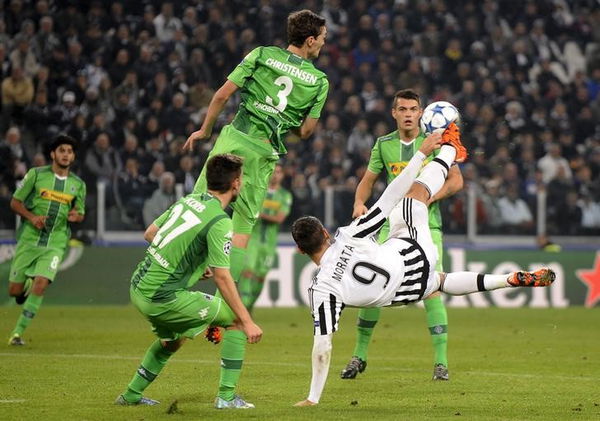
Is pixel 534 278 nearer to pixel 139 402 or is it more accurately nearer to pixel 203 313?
→ pixel 203 313

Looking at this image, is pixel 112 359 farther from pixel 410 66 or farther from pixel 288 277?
pixel 410 66

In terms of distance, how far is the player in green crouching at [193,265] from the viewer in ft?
24.3

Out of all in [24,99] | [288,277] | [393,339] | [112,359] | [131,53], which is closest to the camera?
[112,359]

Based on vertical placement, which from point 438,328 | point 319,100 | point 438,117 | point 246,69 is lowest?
point 438,328

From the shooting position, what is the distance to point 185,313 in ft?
24.8

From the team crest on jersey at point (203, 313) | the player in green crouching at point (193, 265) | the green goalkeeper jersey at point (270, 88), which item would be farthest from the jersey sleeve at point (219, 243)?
the green goalkeeper jersey at point (270, 88)

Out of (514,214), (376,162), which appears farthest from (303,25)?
(514,214)

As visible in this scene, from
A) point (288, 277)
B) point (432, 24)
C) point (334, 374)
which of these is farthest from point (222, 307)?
point (432, 24)

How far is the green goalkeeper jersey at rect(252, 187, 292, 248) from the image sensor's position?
57.6 ft

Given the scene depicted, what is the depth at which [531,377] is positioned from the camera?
33.9ft

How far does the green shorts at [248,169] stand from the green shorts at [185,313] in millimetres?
1252

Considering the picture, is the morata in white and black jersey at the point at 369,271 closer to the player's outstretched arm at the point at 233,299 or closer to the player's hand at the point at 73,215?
the player's outstretched arm at the point at 233,299

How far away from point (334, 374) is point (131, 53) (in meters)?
14.0

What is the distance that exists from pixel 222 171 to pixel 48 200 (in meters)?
6.50
